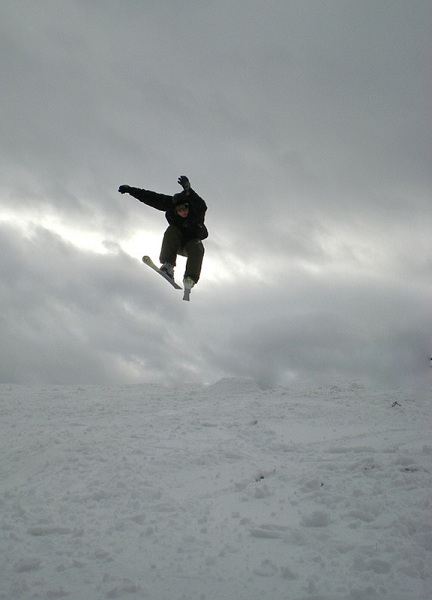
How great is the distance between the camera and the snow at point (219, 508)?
13.0 ft

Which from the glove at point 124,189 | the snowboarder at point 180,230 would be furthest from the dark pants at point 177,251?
the glove at point 124,189

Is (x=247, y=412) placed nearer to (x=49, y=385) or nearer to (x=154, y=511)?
(x=154, y=511)

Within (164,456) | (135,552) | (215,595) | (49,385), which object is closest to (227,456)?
(164,456)

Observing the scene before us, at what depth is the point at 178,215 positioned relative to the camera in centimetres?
818

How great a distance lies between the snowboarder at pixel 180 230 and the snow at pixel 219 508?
145 inches

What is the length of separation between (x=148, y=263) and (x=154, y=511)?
4.63 m

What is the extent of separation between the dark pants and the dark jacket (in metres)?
0.13

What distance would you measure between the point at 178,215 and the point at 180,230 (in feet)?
1.10

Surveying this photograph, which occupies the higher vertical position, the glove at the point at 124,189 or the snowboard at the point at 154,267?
the glove at the point at 124,189

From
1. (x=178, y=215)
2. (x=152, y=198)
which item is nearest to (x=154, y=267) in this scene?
(x=178, y=215)

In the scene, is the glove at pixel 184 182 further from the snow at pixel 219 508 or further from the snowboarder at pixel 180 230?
the snow at pixel 219 508

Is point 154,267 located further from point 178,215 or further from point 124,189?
point 124,189

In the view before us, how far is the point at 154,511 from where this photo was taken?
18.0 ft

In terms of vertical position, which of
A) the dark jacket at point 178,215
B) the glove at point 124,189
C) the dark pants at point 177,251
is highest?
the glove at point 124,189
